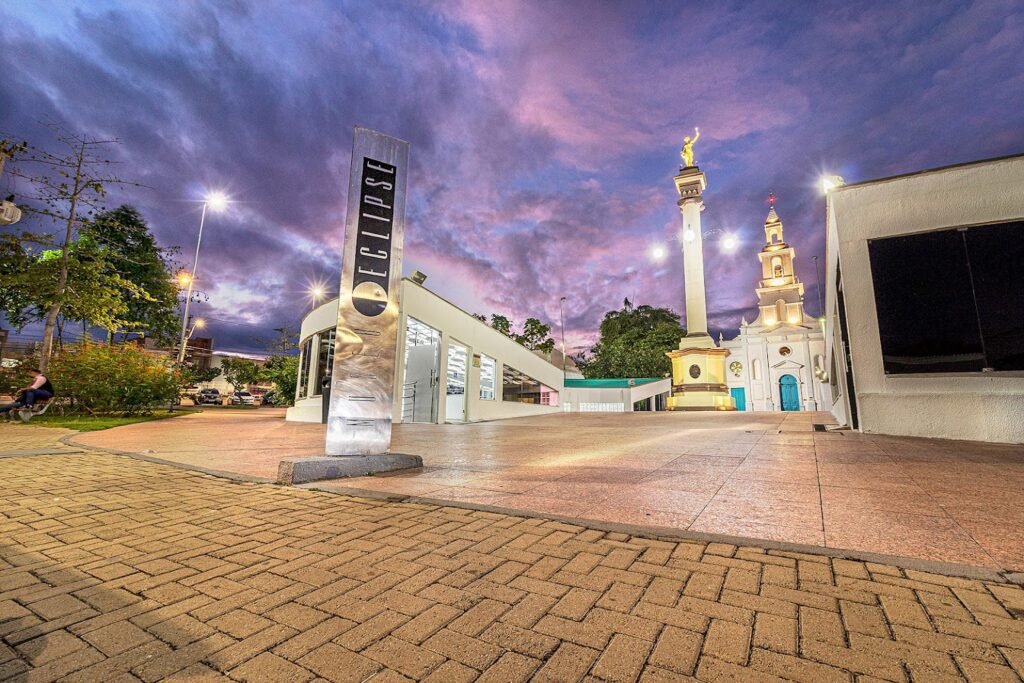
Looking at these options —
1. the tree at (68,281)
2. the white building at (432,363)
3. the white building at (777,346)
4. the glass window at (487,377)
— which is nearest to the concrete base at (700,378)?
the white building at (432,363)

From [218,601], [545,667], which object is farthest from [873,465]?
[218,601]

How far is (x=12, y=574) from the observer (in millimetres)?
2135

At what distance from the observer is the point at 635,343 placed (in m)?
49.8

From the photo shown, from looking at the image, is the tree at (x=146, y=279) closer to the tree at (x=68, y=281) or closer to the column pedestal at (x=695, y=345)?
the tree at (x=68, y=281)

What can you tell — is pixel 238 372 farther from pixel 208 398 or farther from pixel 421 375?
pixel 421 375

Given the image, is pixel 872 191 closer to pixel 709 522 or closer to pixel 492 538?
pixel 709 522

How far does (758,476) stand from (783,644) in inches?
128

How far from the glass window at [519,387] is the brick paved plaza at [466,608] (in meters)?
18.6

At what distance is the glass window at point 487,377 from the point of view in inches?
747

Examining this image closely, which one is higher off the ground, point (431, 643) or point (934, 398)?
point (934, 398)

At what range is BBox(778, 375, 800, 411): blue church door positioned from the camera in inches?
1690

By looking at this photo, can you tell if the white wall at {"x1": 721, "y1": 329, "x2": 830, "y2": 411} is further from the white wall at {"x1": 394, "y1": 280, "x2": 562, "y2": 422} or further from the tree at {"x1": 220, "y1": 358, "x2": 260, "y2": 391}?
the tree at {"x1": 220, "y1": 358, "x2": 260, "y2": 391}

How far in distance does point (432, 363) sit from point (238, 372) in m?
39.6

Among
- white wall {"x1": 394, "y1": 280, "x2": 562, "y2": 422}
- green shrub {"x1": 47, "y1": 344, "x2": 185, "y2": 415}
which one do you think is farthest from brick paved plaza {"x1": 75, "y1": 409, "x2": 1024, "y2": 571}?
green shrub {"x1": 47, "y1": 344, "x2": 185, "y2": 415}
